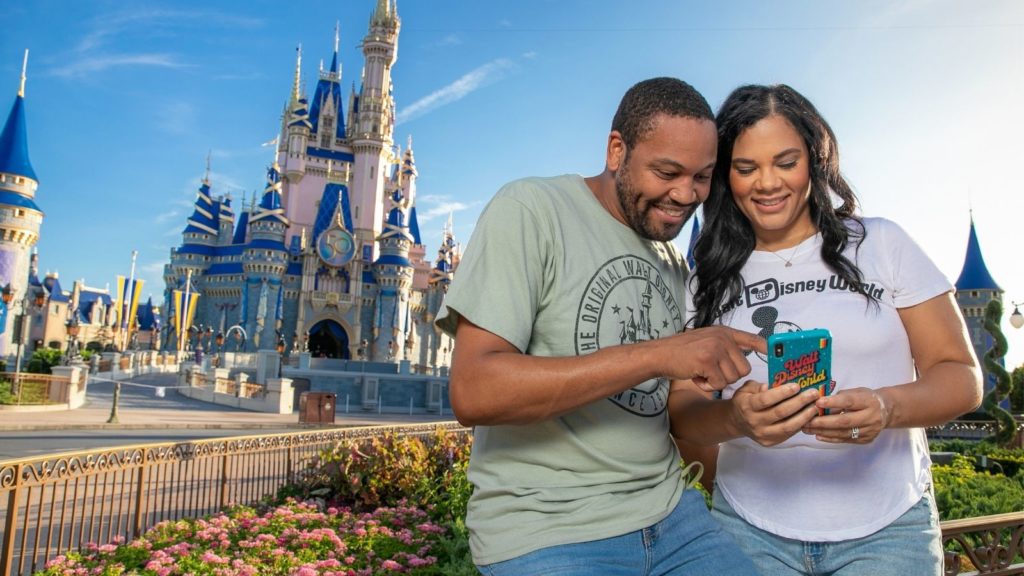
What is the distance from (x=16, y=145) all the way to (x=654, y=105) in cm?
4062

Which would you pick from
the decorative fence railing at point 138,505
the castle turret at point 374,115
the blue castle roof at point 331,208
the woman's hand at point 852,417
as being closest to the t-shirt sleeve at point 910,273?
the woman's hand at point 852,417

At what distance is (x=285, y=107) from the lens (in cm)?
6053

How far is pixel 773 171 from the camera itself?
2.08 metres

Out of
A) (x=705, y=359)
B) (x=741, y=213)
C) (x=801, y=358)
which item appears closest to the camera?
(x=705, y=359)

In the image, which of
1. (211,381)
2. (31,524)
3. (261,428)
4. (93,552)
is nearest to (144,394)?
(211,381)

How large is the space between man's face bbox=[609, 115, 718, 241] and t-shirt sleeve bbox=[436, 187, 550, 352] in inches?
11.5

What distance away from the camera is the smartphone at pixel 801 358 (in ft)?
5.35

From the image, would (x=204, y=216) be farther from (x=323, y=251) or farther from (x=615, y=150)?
(x=615, y=150)

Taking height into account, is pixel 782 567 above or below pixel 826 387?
below

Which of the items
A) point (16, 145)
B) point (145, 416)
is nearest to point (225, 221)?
point (16, 145)

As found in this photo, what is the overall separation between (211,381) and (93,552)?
2719cm

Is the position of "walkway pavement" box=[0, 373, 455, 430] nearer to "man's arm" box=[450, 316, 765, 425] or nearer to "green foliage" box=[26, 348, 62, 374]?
"green foliage" box=[26, 348, 62, 374]

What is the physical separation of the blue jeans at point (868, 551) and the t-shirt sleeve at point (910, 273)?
550mm

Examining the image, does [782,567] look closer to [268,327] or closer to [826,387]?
[826,387]
